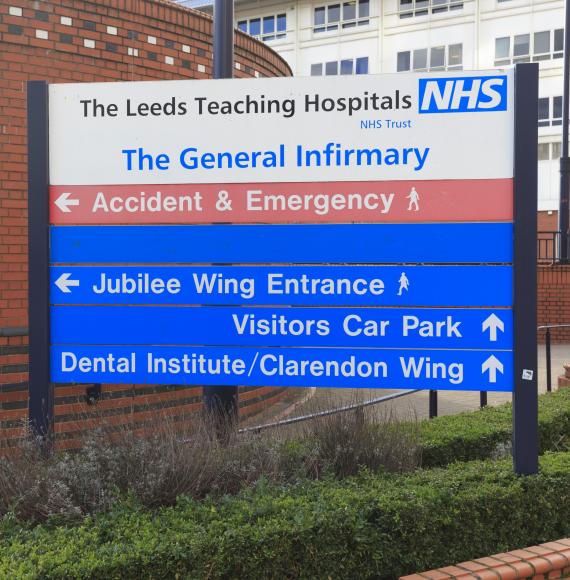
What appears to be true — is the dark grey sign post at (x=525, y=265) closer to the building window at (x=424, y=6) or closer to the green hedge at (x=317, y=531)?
the green hedge at (x=317, y=531)

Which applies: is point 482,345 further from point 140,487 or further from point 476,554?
point 140,487

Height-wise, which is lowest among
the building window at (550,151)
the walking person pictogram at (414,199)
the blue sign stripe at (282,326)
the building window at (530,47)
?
the blue sign stripe at (282,326)

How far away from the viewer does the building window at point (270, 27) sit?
3566 centimetres

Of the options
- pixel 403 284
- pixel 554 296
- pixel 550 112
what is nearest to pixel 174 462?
pixel 403 284

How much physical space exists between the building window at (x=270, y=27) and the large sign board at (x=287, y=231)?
33654 millimetres

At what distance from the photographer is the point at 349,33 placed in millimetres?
33844

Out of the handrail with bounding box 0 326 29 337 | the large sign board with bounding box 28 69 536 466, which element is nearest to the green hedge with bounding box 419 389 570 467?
the large sign board with bounding box 28 69 536 466

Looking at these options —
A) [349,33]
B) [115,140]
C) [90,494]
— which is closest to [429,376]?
[90,494]

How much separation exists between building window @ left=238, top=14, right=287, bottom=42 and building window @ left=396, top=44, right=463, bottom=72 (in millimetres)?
6495

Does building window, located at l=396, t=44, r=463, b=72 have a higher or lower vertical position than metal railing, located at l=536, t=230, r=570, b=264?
higher

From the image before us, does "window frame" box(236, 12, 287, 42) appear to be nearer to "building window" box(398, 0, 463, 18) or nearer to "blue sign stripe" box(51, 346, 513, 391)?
"building window" box(398, 0, 463, 18)

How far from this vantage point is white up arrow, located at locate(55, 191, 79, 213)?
4.04 metres

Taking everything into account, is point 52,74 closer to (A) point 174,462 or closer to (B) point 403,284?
(B) point 403,284

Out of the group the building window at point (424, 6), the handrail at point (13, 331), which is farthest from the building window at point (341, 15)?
the handrail at point (13, 331)
